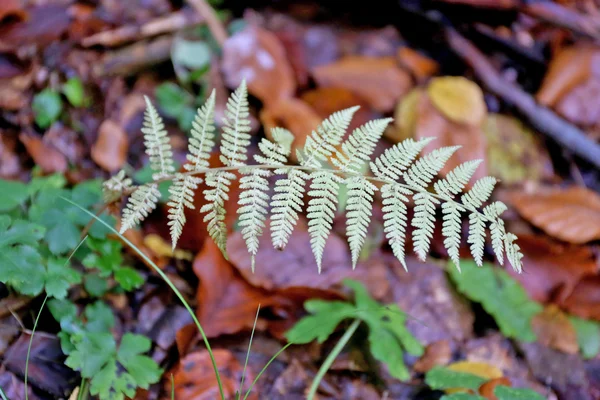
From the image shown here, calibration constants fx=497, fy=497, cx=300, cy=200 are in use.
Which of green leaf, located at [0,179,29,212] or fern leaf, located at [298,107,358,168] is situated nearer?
fern leaf, located at [298,107,358,168]

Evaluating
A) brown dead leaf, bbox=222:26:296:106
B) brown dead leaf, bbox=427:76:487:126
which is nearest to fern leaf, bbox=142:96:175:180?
brown dead leaf, bbox=222:26:296:106

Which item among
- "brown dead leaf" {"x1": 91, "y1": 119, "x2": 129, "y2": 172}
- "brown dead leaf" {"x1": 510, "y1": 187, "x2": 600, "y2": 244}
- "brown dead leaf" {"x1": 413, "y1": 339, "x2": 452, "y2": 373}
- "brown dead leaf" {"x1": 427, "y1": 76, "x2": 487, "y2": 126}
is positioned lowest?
"brown dead leaf" {"x1": 413, "y1": 339, "x2": 452, "y2": 373}

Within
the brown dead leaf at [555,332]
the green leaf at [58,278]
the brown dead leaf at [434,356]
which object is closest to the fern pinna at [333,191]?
the green leaf at [58,278]

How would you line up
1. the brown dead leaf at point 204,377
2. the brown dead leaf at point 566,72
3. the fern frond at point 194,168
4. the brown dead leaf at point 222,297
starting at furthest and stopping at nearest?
1. the brown dead leaf at point 566,72
2. the brown dead leaf at point 222,297
3. the brown dead leaf at point 204,377
4. the fern frond at point 194,168

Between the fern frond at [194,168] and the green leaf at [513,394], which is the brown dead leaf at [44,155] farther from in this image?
the green leaf at [513,394]

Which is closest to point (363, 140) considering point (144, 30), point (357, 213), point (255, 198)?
point (357, 213)

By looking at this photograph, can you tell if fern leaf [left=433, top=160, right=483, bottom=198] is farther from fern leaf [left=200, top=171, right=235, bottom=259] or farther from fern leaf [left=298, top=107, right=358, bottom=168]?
fern leaf [left=200, top=171, right=235, bottom=259]
